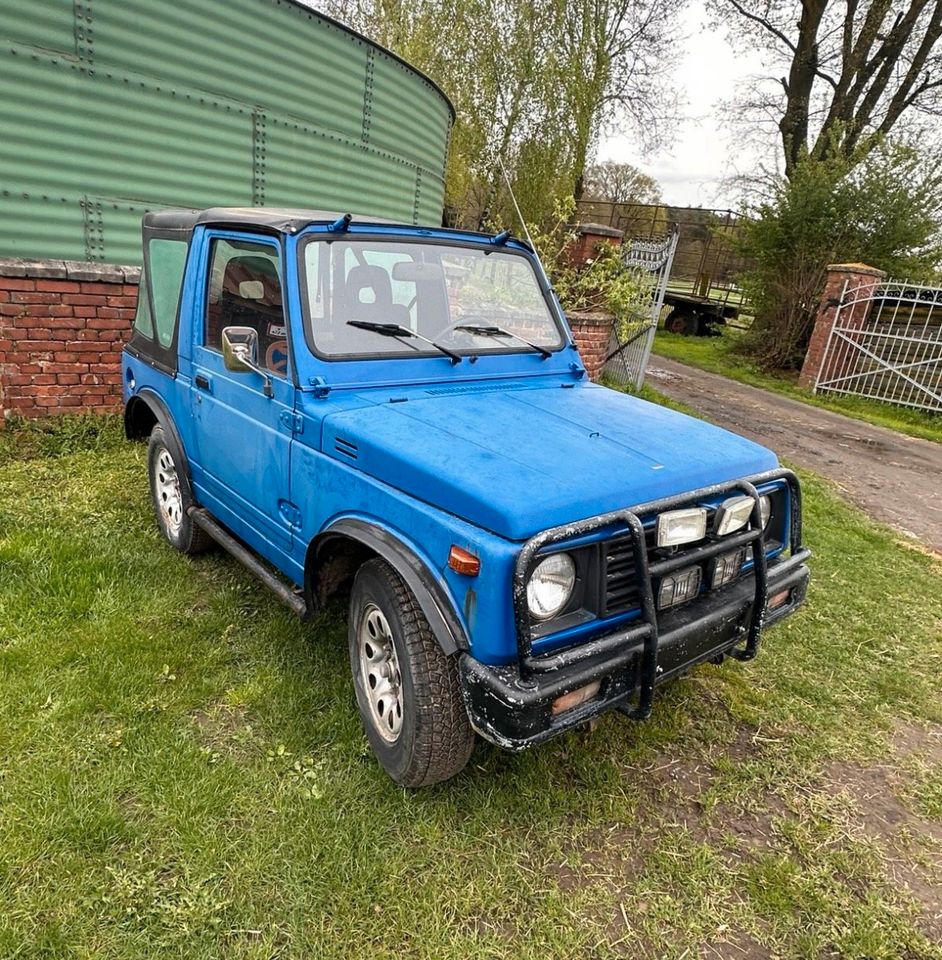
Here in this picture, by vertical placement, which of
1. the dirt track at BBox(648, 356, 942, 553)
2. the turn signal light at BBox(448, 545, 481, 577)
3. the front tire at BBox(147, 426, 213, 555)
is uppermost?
the turn signal light at BBox(448, 545, 481, 577)

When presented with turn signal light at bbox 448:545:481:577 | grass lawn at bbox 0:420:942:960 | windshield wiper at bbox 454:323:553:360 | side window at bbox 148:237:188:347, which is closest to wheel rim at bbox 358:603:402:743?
grass lawn at bbox 0:420:942:960

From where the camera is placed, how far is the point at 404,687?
7.61ft

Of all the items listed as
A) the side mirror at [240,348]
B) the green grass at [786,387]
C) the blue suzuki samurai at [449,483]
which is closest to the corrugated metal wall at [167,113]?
the blue suzuki samurai at [449,483]

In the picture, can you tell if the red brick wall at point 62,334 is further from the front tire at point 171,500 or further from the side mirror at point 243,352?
the side mirror at point 243,352

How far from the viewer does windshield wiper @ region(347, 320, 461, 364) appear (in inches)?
117

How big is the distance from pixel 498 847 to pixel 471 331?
225 cm

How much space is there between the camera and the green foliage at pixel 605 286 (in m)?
8.12

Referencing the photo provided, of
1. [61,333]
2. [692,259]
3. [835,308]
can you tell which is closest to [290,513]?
[61,333]

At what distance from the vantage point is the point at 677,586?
242 centimetres

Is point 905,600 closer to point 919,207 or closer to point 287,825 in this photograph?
point 287,825

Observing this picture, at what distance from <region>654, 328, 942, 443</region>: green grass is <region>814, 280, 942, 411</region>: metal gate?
271mm

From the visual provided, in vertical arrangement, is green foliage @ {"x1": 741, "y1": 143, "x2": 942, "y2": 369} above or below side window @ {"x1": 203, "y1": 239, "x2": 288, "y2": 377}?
above

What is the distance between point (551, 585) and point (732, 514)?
0.79m

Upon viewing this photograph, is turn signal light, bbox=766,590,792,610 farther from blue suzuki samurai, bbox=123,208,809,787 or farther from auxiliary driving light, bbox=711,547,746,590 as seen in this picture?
auxiliary driving light, bbox=711,547,746,590
